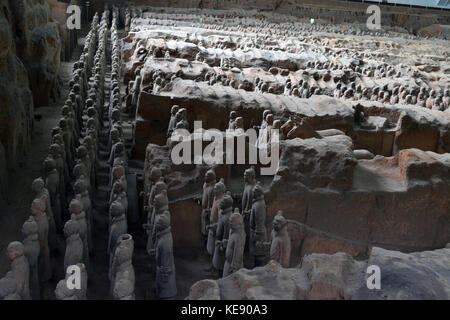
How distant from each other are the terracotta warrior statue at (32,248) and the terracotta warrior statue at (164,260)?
80cm

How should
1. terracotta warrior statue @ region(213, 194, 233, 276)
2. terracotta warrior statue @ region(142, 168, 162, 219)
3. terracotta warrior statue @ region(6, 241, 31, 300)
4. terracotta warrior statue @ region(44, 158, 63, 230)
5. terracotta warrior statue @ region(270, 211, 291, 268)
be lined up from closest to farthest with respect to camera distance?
terracotta warrior statue @ region(6, 241, 31, 300)
terracotta warrior statue @ region(270, 211, 291, 268)
terracotta warrior statue @ region(213, 194, 233, 276)
terracotta warrior statue @ region(142, 168, 162, 219)
terracotta warrior statue @ region(44, 158, 63, 230)

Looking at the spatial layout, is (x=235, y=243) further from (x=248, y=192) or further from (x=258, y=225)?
(x=248, y=192)

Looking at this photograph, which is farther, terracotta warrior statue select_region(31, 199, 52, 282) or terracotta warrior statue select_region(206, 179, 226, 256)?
terracotta warrior statue select_region(206, 179, 226, 256)

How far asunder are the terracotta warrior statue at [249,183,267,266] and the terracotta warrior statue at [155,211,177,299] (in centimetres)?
79

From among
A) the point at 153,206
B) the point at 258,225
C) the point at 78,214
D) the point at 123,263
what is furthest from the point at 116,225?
the point at 258,225

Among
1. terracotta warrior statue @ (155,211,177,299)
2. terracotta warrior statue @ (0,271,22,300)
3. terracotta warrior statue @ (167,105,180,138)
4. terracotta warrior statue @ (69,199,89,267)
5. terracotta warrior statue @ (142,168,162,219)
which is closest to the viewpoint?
terracotta warrior statue @ (0,271,22,300)

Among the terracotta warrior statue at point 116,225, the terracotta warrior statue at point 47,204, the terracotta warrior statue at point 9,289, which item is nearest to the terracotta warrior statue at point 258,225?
the terracotta warrior statue at point 116,225

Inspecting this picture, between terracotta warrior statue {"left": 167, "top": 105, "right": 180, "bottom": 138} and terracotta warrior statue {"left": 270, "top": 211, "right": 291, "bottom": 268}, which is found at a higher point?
terracotta warrior statue {"left": 167, "top": 105, "right": 180, "bottom": 138}

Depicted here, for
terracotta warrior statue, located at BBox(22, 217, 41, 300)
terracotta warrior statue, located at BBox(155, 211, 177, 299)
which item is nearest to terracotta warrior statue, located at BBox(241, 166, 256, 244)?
terracotta warrior statue, located at BBox(155, 211, 177, 299)

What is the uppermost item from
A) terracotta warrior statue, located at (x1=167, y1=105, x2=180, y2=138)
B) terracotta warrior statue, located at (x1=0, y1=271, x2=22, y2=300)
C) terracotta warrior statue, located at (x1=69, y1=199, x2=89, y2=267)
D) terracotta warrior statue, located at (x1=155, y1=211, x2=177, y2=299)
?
terracotta warrior statue, located at (x1=167, y1=105, x2=180, y2=138)

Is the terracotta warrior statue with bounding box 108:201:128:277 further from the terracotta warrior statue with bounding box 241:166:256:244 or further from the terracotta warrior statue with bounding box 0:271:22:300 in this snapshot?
the terracotta warrior statue with bounding box 241:166:256:244

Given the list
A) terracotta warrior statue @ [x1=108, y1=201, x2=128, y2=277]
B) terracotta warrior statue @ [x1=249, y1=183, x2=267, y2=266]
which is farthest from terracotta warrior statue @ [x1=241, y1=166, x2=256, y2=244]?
terracotta warrior statue @ [x1=108, y1=201, x2=128, y2=277]

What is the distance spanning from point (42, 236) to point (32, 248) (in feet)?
0.79

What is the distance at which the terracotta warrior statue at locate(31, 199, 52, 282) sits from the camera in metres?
3.39
